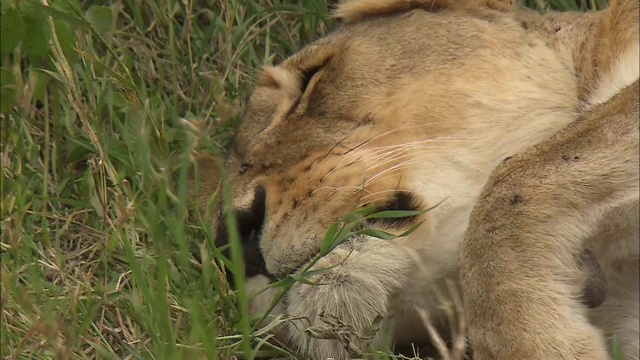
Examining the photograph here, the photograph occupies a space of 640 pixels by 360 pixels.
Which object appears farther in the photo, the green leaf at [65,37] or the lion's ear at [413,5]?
the green leaf at [65,37]

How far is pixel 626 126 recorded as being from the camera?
2326mm

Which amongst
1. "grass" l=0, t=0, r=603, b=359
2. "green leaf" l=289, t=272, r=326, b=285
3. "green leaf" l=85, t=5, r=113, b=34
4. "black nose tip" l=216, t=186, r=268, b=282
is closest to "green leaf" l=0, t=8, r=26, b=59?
"grass" l=0, t=0, r=603, b=359

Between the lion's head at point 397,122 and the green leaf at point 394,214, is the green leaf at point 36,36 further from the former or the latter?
the green leaf at point 394,214

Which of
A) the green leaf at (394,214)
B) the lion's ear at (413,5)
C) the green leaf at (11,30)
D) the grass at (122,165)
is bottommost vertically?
the grass at (122,165)

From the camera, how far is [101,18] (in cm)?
378

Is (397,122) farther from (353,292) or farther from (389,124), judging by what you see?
(353,292)

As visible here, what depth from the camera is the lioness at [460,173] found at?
225 cm

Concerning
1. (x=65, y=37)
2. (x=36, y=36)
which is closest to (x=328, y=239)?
(x=65, y=37)

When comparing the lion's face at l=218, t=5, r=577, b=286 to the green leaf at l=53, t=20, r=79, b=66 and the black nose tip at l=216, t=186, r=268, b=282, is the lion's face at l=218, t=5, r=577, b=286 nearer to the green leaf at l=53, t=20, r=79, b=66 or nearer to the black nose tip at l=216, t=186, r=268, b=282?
the black nose tip at l=216, t=186, r=268, b=282

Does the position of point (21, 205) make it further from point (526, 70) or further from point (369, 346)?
point (526, 70)

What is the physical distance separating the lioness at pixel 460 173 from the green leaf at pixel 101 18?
3.08ft

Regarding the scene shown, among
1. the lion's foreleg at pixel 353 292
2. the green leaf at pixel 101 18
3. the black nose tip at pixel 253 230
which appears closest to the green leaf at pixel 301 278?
the lion's foreleg at pixel 353 292

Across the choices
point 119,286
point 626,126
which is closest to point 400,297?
point 626,126

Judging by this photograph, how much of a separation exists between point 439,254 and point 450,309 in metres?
0.20
